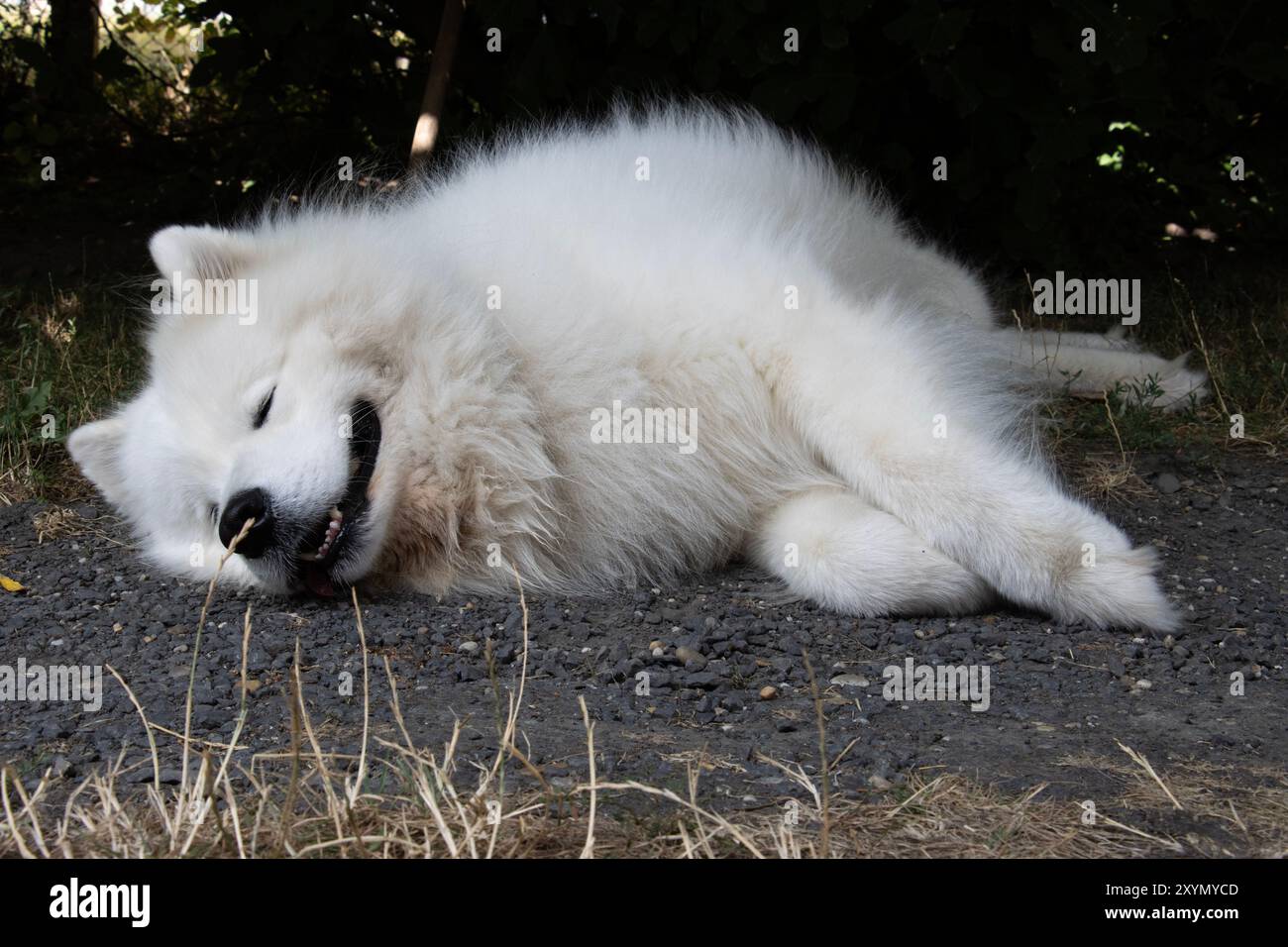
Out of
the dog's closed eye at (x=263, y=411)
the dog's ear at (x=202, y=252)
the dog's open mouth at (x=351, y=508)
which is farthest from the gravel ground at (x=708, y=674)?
the dog's ear at (x=202, y=252)

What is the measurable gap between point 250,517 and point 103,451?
2.72 ft

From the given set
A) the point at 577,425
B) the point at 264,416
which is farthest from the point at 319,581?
the point at 577,425

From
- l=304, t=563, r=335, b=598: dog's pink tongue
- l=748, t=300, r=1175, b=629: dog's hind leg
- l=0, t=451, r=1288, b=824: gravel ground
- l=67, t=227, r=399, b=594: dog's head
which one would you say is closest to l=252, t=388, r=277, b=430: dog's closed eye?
l=67, t=227, r=399, b=594: dog's head

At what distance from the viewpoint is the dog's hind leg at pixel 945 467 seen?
9.84ft

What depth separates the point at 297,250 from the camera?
11.5 ft

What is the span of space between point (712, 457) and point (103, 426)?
1.72m

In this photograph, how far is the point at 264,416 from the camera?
125 inches

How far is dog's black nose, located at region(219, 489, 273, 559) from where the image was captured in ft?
9.91

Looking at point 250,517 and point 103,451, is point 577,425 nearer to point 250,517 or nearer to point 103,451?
point 250,517

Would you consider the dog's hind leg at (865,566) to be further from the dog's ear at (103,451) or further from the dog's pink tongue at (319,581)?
the dog's ear at (103,451)

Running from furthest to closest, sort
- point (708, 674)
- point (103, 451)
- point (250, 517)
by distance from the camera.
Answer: point (103, 451)
point (250, 517)
point (708, 674)

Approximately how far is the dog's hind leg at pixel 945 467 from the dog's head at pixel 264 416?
3.53ft

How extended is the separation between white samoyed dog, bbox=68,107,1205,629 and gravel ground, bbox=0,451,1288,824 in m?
0.13

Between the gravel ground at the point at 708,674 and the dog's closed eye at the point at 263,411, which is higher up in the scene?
the dog's closed eye at the point at 263,411
